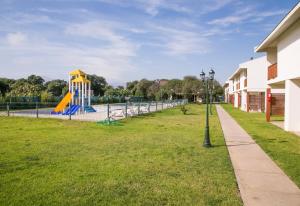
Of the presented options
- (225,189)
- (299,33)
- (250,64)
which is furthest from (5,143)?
(250,64)

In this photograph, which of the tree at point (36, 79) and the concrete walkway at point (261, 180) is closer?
the concrete walkway at point (261, 180)

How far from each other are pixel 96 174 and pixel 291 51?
523 inches

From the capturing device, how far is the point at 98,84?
92250 mm

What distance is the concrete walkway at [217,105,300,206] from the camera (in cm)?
523

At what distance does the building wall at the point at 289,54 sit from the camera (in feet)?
48.4

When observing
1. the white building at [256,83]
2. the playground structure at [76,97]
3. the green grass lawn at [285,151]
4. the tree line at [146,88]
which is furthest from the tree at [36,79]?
the green grass lawn at [285,151]

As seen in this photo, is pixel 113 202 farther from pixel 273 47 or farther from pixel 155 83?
pixel 155 83

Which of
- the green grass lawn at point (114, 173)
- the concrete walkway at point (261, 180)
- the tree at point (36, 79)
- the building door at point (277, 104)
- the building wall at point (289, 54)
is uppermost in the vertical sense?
the tree at point (36, 79)

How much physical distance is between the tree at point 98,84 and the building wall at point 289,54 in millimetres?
72552

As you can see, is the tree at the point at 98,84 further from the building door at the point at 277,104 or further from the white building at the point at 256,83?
the building door at the point at 277,104

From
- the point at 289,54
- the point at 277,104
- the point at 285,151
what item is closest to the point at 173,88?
the point at 277,104

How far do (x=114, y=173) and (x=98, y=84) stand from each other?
8719cm

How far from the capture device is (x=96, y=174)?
6605 millimetres

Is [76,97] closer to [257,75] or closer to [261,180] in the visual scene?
[257,75]
